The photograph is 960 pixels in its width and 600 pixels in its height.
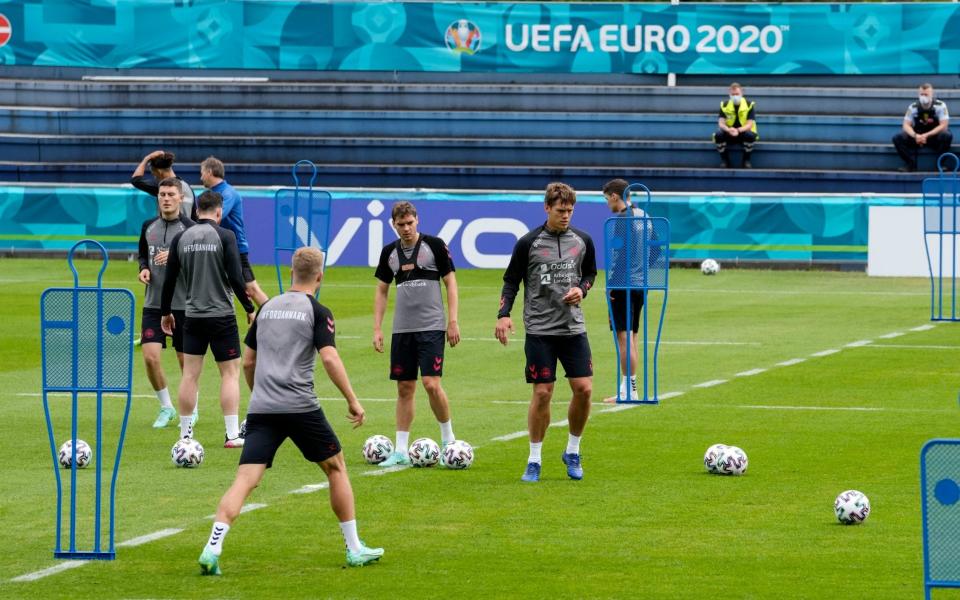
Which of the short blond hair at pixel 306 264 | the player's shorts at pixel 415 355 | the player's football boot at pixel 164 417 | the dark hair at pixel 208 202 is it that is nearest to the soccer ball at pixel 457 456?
the player's shorts at pixel 415 355

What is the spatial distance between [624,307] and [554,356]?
5.74m

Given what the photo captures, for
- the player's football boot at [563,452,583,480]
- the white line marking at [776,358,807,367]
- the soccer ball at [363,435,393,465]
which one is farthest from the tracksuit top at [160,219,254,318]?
the white line marking at [776,358,807,367]

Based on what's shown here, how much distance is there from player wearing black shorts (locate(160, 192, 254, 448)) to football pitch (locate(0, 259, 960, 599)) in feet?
2.09

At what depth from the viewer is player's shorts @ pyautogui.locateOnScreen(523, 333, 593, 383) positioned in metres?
13.9

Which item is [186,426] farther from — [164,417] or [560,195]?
[560,195]

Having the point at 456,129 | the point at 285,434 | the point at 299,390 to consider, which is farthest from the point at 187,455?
the point at 456,129

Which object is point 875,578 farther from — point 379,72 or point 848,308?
point 379,72

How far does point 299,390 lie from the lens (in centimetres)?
1059

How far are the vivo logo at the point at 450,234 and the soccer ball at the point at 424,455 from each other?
2268cm

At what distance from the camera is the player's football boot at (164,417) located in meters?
17.2

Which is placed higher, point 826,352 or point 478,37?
point 478,37

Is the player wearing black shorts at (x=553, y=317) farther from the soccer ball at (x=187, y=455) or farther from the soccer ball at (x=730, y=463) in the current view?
the soccer ball at (x=187, y=455)

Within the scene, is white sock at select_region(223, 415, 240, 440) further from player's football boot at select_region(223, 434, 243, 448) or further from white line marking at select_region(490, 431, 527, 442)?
white line marking at select_region(490, 431, 527, 442)

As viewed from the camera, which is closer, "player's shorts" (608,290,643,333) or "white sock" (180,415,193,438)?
"white sock" (180,415,193,438)
